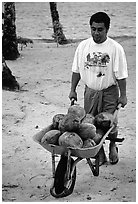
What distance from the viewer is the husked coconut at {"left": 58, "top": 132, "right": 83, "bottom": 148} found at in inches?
147

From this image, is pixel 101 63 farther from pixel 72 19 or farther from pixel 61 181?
pixel 72 19

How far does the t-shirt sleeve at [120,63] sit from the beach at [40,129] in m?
1.05

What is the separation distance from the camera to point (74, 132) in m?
3.90

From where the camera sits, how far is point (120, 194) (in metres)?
4.18

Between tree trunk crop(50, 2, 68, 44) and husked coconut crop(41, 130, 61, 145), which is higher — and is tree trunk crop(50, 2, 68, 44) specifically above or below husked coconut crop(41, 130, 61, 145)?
above

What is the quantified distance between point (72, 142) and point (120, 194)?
2.80 feet

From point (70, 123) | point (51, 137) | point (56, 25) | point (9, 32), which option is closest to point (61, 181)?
point (51, 137)

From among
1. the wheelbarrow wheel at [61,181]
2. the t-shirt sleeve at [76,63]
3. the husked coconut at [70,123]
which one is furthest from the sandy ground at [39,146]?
the t-shirt sleeve at [76,63]

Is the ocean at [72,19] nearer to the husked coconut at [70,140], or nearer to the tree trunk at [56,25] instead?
the tree trunk at [56,25]

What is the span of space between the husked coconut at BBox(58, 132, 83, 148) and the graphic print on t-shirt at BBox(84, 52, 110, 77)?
884 mm

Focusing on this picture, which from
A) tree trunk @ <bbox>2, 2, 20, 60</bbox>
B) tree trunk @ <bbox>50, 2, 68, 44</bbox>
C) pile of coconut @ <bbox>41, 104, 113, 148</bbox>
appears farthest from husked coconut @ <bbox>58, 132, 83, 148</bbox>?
tree trunk @ <bbox>50, 2, 68, 44</bbox>

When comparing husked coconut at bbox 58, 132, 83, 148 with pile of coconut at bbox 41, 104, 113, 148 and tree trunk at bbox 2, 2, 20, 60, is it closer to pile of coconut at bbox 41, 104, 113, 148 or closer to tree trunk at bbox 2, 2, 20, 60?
pile of coconut at bbox 41, 104, 113, 148

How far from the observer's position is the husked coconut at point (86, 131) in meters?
3.93

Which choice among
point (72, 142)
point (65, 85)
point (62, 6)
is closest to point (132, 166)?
point (72, 142)
